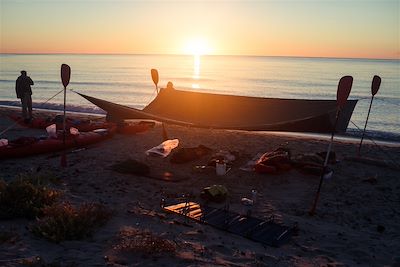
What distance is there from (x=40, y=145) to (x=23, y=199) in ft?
15.3

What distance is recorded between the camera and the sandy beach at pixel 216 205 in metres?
4.92

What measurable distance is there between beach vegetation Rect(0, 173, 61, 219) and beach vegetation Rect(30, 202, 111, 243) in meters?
0.23

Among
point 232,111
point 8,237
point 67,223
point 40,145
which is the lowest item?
point 40,145

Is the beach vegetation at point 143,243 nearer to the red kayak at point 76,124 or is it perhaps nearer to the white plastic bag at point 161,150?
the white plastic bag at point 161,150

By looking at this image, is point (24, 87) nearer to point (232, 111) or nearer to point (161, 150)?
point (161, 150)

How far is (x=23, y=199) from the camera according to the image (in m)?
5.93

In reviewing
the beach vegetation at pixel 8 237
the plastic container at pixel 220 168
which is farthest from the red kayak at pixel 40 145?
the beach vegetation at pixel 8 237

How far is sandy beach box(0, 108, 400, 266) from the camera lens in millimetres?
4918

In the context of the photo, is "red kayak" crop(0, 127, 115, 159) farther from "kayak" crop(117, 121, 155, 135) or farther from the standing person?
the standing person

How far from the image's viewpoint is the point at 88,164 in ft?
31.4

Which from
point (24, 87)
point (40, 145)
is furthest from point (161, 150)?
point (24, 87)

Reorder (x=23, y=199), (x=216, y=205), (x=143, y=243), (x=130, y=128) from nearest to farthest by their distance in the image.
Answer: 1. (x=143, y=243)
2. (x=23, y=199)
3. (x=216, y=205)
4. (x=130, y=128)

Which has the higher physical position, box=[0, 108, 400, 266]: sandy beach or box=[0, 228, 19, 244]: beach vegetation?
box=[0, 228, 19, 244]: beach vegetation

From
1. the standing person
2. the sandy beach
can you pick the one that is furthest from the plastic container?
the standing person
